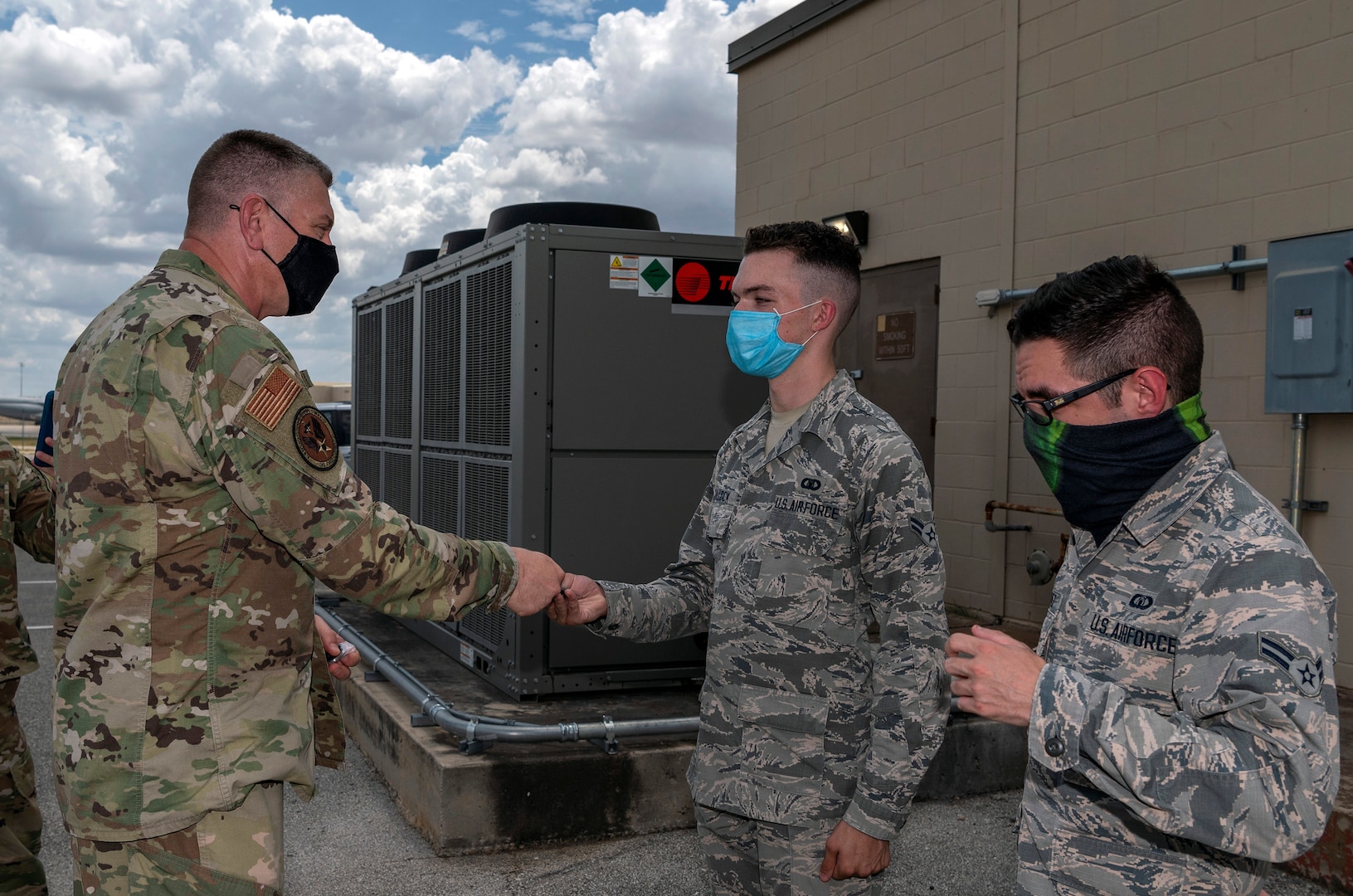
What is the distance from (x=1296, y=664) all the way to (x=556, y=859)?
3149 mm

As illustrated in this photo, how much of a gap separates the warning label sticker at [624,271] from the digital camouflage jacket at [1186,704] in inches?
120

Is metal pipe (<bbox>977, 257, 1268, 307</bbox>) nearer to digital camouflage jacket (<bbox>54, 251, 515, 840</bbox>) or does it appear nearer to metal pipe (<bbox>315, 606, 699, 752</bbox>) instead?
metal pipe (<bbox>315, 606, 699, 752</bbox>)

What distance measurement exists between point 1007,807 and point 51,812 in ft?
14.1

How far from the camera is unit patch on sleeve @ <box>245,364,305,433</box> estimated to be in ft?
6.41

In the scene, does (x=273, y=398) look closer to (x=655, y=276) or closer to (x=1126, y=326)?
(x=1126, y=326)

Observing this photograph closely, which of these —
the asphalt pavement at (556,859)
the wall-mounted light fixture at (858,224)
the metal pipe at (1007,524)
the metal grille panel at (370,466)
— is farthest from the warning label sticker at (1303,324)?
the metal grille panel at (370,466)

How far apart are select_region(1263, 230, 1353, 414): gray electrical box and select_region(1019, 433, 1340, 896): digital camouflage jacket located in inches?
157

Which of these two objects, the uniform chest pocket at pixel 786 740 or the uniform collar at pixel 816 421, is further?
the uniform collar at pixel 816 421

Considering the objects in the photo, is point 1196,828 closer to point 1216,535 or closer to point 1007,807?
point 1216,535

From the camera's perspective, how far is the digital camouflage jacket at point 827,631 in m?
2.22

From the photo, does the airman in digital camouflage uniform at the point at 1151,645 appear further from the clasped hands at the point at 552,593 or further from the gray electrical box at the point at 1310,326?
the gray electrical box at the point at 1310,326

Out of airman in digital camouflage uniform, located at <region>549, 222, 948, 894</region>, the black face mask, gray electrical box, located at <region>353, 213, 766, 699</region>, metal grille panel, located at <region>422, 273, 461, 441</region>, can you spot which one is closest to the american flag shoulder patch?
the black face mask

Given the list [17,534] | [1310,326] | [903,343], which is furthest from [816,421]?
[903,343]

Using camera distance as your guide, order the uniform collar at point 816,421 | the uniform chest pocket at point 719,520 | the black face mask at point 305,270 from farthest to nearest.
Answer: the uniform chest pocket at point 719,520 → the uniform collar at point 816,421 → the black face mask at point 305,270
